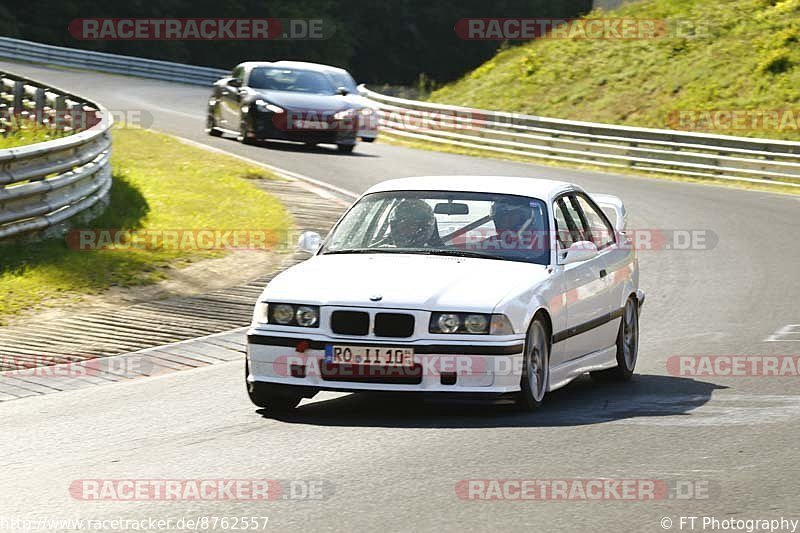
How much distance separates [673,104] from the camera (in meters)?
38.5

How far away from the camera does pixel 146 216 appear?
17.9m

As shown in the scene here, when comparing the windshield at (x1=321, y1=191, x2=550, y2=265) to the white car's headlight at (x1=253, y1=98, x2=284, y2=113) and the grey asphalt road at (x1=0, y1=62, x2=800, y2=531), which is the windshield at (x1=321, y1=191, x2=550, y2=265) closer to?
the grey asphalt road at (x1=0, y1=62, x2=800, y2=531)

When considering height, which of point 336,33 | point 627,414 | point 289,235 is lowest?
point 336,33

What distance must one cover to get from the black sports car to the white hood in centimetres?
1870

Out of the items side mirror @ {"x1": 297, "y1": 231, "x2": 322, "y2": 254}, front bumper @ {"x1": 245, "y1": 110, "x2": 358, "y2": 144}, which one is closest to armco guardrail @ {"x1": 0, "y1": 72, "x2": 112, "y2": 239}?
side mirror @ {"x1": 297, "y1": 231, "x2": 322, "y2": 254}

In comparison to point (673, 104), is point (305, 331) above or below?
above

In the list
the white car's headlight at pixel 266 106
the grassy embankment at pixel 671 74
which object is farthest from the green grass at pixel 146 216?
the grassy embankment at pixel 671 74

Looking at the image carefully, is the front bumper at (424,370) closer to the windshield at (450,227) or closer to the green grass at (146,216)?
the windshield at (450,227)

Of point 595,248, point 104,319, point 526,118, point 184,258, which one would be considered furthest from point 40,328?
point 526,118

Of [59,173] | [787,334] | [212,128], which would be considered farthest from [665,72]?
[787,334]

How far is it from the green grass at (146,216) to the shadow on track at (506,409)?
4.40 meters

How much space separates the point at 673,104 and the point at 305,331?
3120cm

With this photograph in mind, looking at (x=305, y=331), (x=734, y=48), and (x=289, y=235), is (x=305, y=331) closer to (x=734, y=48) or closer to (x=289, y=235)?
(x=289, y=235)

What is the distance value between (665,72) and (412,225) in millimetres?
32184
